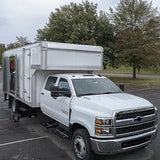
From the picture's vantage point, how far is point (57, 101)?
5.18 m

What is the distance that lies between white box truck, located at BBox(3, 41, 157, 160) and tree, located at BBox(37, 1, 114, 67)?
532 inches

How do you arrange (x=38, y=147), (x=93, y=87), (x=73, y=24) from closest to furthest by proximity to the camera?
(x=38, y=147), (x=93, y=87), (x=73, y=24)

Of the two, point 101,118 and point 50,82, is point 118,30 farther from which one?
point 101,118

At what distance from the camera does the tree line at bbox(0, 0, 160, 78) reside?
2142 cm

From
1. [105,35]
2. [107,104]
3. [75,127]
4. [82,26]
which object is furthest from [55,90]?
[105,35]

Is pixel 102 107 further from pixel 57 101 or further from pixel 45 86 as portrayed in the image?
pixel 45 86

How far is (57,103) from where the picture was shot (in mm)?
5191

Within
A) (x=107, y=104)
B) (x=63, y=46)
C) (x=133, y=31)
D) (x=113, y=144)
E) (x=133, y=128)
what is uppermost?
(x=133, y=31)

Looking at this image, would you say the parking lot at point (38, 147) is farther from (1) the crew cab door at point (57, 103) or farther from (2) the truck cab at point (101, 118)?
(1) the crew cab door at point (57, 103)

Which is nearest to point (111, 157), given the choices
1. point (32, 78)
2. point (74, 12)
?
point (32, 78)

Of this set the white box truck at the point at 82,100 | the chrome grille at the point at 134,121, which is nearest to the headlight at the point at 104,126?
the white box truck at the point at 82,100

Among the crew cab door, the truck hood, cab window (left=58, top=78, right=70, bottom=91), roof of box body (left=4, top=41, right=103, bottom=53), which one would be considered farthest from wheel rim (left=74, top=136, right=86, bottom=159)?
roof of box body (left=4, top=41, right=103, bottom=53)

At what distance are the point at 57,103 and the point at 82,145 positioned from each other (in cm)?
147

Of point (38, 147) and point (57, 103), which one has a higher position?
point (57, 103)
